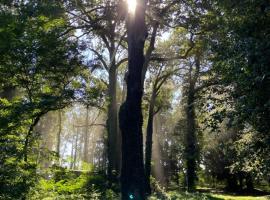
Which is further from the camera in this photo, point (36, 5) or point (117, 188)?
point (117, 188)

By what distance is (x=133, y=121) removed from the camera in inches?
462

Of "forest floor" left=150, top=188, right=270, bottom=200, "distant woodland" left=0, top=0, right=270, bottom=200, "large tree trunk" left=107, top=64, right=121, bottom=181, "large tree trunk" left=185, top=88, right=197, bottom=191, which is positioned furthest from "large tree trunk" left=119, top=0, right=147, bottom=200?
"large tree trunk" left=185, top=88, right=197, bottom=191

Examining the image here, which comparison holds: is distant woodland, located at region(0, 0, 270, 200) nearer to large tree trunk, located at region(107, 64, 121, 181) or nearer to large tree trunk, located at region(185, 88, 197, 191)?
large tree trunk, located at region(107, 64, 121, 181)

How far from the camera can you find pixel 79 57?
16.9m

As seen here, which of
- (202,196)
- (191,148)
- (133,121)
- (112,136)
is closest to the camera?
(133,121)

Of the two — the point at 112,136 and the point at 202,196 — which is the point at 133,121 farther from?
the point at 112,136

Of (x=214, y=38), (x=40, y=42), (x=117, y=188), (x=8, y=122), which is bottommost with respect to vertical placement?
(x=117, y=188)

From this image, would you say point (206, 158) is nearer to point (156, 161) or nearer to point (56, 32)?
point (156, 161)

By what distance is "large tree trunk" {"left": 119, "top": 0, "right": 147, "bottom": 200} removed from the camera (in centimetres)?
1128

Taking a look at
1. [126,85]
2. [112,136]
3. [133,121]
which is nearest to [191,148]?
[112,136]

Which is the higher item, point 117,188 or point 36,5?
point 36,5

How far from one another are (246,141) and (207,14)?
6.79 meters

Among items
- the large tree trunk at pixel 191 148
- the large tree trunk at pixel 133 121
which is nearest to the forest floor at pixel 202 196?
the large tree trunk at pixel 133 121

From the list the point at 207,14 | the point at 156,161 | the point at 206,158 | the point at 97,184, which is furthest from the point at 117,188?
the point at 156,161
